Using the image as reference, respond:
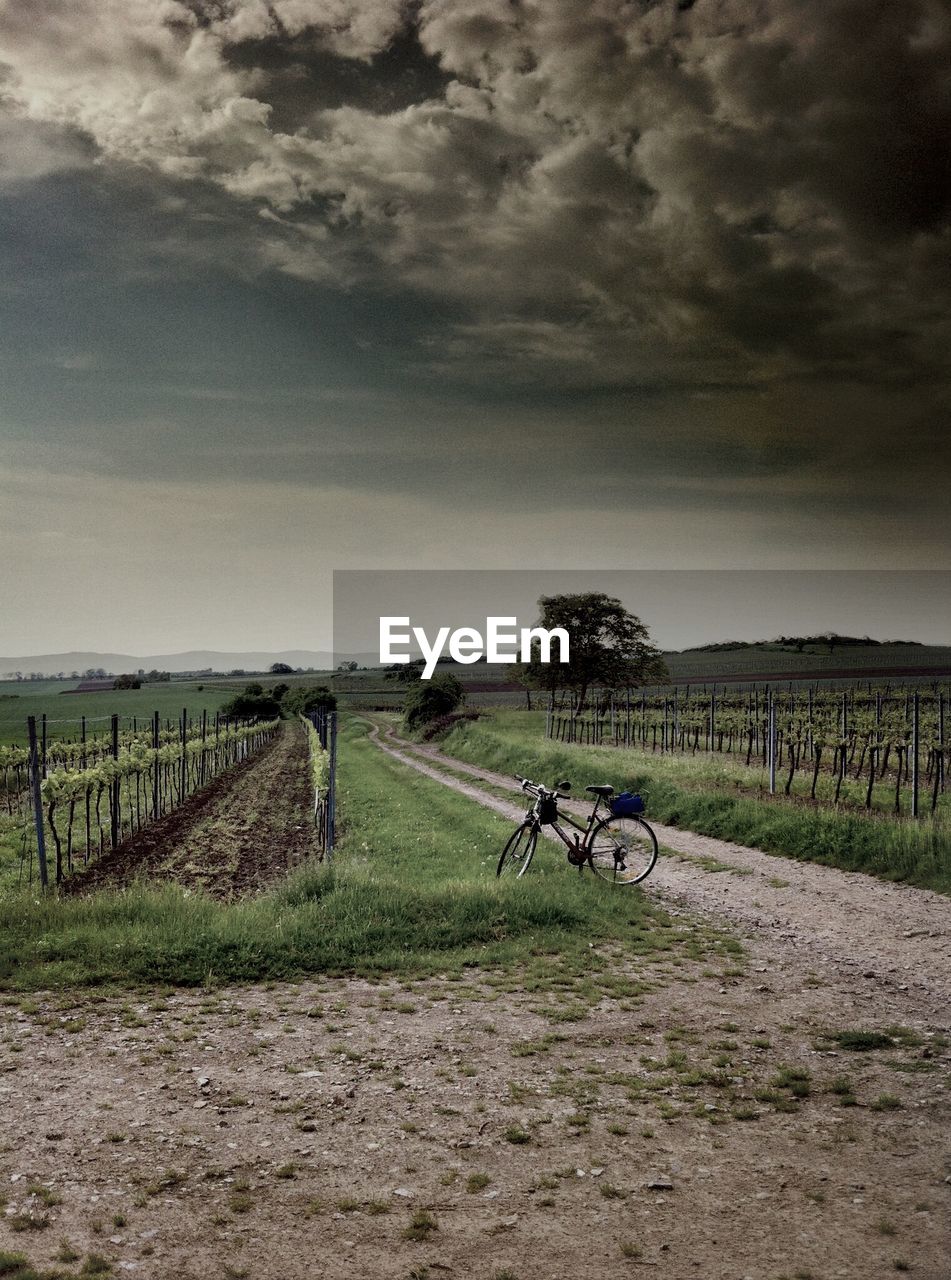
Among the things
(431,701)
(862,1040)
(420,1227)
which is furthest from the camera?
(431,701)

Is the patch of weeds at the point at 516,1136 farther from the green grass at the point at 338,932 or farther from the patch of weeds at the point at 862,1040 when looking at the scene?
the green grass at the point at 338,932

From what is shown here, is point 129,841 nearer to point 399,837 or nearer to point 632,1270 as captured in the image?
point 399,837

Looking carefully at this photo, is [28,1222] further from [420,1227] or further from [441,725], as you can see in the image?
[441,725]

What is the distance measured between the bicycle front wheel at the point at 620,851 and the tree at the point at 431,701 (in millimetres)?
43619

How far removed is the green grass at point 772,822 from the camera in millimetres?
13359

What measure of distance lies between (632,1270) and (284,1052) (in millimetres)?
3773

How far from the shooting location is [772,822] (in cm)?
1645

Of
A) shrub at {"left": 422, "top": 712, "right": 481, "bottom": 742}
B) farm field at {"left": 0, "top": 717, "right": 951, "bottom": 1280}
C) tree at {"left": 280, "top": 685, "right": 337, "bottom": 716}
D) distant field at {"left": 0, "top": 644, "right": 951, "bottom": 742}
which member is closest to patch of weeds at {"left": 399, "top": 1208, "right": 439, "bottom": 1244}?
farm field at {"left": 0, "top": 717, "right": 951, "bottom": 1280}

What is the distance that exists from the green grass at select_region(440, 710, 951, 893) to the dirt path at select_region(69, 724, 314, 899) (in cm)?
778

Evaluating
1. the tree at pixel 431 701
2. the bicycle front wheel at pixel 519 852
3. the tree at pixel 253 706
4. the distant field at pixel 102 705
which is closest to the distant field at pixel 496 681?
Result: the distant field at pixel 102 705

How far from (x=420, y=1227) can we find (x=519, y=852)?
30.4ft

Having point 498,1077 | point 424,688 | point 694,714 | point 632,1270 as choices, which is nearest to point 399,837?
point 498,1077

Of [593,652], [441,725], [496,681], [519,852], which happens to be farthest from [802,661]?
[519,852]

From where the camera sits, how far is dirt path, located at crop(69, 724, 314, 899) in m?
15.9
